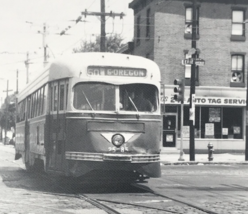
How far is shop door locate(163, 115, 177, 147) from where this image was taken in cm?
3788

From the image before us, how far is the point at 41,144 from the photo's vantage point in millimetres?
15867

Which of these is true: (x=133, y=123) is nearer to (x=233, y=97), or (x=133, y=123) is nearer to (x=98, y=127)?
(x=98, y=127)

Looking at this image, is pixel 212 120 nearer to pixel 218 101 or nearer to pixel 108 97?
pixel 218 101

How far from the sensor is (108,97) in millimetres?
13852

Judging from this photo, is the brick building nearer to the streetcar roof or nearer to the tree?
the streetcar roof

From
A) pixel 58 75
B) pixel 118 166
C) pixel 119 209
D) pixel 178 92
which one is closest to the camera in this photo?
pixel 119 209

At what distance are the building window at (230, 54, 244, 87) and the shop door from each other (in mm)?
4411

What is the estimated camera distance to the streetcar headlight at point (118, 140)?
44.4ft

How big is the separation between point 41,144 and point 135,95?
3205 millimetres

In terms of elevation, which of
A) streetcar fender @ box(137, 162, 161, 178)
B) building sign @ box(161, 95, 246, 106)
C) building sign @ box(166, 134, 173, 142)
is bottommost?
streetcar fender @ box(137, 162, 161, 178)

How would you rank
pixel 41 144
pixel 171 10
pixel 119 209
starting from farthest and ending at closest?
pixel 171 10
pixel 41 144
pixel 119 209

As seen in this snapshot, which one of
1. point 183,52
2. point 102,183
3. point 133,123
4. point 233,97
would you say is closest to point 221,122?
point 233,97

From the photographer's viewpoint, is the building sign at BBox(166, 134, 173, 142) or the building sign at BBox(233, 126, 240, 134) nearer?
the building sign at BBox(166, 134, 173, 142)

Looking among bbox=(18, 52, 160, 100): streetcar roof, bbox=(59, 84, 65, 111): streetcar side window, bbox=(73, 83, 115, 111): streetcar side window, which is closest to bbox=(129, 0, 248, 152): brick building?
bbox=(18, 52, 160, 100): streetcar roof
